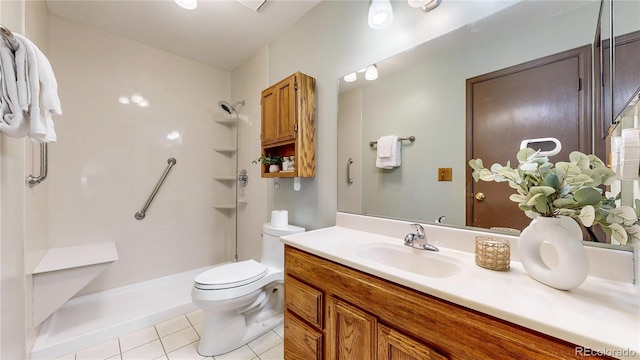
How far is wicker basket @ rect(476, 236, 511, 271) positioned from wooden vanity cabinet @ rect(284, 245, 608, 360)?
295mm

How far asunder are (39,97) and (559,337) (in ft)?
5.91

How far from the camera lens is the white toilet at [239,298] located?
140 cm

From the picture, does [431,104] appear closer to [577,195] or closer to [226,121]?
[577,195]

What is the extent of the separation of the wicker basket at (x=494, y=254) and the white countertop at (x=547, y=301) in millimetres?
22

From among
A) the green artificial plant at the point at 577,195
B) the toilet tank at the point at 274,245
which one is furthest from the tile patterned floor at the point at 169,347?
the green artificial plant at the point at 577,195

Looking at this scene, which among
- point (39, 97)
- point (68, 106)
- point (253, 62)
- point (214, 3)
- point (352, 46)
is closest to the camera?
point (39, 97)

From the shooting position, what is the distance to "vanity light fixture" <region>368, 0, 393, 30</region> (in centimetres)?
131

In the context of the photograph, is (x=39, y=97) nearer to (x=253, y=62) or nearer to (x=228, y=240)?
(x=253, y=62)

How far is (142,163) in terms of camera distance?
232 cm

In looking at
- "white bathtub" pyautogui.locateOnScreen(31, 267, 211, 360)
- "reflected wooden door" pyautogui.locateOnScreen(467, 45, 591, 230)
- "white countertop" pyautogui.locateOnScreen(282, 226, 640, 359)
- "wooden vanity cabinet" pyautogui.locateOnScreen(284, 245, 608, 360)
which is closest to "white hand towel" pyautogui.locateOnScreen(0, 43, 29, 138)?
"wooden vanity cabinet" pyautogui.locateOnScreen(284, 245, 608, 360)

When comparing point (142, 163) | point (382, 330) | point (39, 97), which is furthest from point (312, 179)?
point (142, 163)

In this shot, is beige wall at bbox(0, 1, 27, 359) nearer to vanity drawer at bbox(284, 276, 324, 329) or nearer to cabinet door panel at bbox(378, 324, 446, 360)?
vanity drawer at bbox(284, 276, 324, 329)

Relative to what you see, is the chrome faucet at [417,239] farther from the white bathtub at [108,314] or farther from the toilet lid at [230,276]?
the white bathtub at [108,314]
